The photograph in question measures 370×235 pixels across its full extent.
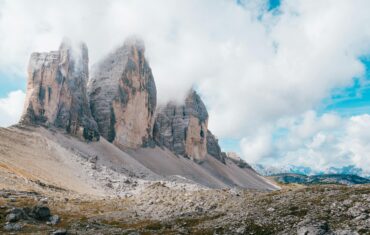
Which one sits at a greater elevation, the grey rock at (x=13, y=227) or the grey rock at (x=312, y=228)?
the grey rock at (x=312, y=228)

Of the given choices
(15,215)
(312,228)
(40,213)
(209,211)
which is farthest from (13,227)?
(312,228)

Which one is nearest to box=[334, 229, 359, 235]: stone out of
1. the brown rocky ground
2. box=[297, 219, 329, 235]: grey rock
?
the brown rocky ground

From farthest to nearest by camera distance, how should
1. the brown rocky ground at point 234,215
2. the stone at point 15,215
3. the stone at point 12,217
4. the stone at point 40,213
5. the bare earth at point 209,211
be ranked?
the stone at point 40,213
the stone at point 15,215
the stone at point 12,217
the bare earth at point 209,211
the brown rocky ground at point 234,215

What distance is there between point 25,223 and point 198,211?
2050cm

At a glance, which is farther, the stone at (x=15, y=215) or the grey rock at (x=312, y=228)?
the stone at (x=15, y=215)

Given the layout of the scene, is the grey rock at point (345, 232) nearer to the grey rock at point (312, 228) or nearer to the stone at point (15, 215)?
the grey rock at point (312, 228)

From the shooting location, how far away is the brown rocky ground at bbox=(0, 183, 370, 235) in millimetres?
32312

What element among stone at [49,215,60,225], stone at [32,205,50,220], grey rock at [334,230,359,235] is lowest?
stone at [49,215,60,225]

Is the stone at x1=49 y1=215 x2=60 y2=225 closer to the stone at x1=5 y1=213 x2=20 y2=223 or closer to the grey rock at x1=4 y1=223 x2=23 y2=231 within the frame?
the stone at x1=5 y1=213 x2=20 y2=223

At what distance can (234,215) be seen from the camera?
130 feet

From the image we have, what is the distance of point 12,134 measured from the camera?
524 feet

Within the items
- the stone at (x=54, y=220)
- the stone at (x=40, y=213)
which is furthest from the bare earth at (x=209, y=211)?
the stone at (x=40, y=213)

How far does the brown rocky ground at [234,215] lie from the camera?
106 feet

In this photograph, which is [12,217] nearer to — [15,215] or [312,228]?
[15,215]
